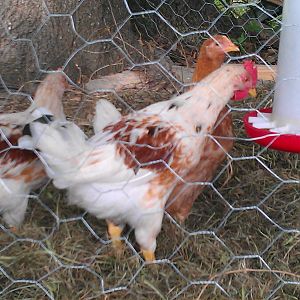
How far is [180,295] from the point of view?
1.13 m

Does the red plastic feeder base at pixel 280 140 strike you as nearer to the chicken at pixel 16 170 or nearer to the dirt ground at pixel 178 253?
the dirt ground at pixel 178 253

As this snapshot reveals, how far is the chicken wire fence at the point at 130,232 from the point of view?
1154mm

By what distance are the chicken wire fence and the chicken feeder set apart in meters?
0.04

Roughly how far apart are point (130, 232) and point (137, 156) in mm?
227

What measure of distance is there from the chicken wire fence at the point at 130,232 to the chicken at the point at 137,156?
56mm

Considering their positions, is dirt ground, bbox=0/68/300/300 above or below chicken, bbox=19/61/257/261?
below

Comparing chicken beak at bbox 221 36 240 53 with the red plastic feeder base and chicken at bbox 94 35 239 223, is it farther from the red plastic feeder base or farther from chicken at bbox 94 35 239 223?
the red plastic feeder base

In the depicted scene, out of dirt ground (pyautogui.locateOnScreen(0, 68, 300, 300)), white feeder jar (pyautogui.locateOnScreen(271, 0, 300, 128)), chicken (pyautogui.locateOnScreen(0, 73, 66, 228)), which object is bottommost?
dirt ground (pyautogui.locateOnScreen(0, 68, 300, 300))

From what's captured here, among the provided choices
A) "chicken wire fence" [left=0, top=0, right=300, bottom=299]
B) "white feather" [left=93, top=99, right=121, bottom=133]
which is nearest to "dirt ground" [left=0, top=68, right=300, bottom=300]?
"chicken wire fence" [left=0, top=0, right=300, bottom=299]

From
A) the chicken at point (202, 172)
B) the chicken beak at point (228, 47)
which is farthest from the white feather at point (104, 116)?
the chicken beak at point (228, 47)

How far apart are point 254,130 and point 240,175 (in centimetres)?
41

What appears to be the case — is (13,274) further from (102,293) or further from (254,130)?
(254,130)

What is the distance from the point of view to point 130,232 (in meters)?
1.34

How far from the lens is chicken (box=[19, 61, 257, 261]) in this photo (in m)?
1.16
